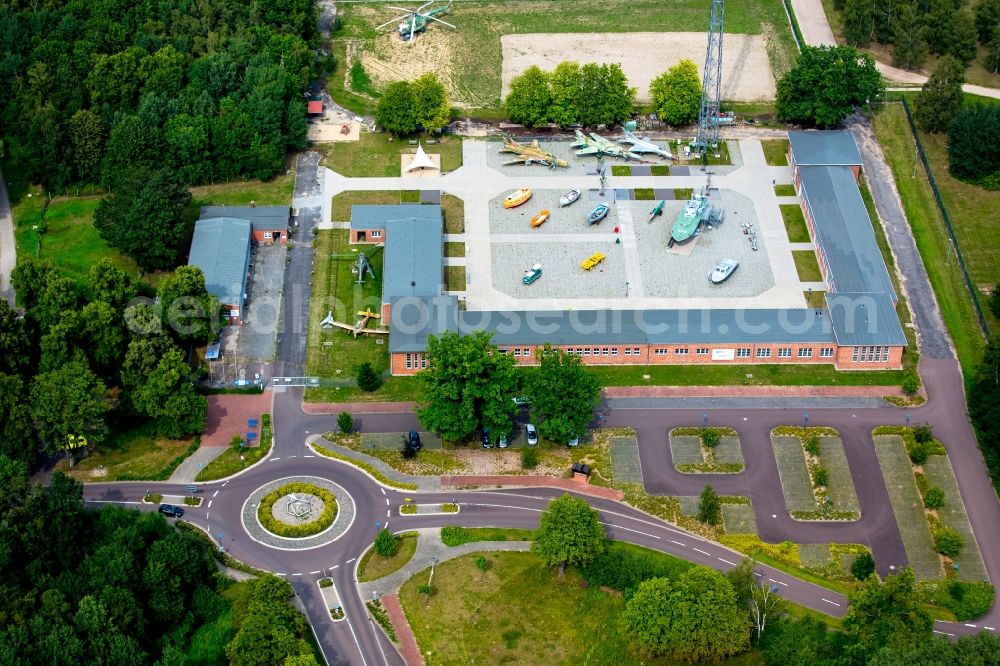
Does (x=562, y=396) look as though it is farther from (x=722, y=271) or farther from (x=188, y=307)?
(x=188, y=307)

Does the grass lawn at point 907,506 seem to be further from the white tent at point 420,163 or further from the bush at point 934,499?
the white tent at point 420,163

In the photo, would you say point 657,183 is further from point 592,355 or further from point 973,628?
point 973,628

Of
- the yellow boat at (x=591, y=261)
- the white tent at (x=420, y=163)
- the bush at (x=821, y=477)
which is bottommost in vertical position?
the bush at (x=821, y=477)

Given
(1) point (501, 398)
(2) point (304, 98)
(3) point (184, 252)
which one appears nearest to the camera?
(1) point (501, 398)

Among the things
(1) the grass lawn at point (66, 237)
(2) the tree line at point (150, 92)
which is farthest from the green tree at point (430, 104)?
(1) the grass lawn at point (66, 237)

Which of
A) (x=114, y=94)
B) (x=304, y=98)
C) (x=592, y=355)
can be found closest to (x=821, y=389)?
(x=592, y=355)

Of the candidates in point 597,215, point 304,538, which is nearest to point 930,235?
point 597,215
